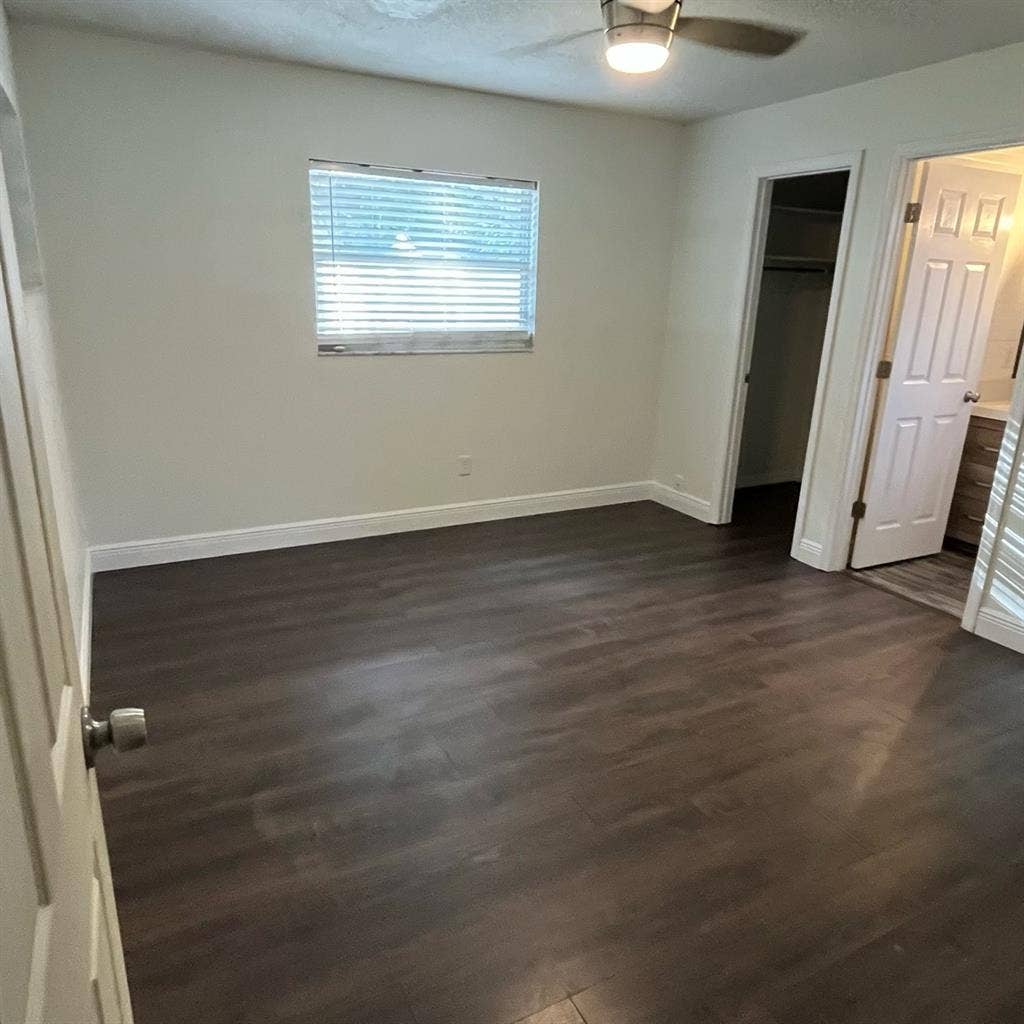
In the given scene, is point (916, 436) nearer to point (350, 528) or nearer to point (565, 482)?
point (565, 482)

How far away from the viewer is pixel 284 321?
383cm

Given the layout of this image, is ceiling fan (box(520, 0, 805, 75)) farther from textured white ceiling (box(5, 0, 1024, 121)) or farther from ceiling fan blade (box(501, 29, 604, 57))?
ceiling fan blade (box(501, 29, 604, 57))

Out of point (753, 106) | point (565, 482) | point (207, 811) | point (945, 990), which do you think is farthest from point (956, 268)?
point (207, 811)

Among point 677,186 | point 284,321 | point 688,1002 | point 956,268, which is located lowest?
point 688,1002

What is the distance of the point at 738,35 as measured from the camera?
2.82 m

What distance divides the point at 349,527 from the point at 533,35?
266 centimetres

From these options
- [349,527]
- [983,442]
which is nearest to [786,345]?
[983,442]

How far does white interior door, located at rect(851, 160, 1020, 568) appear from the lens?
360 cm

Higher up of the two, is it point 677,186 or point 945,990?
point 677,186

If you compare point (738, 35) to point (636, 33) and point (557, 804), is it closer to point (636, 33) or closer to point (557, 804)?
point (636, 33)

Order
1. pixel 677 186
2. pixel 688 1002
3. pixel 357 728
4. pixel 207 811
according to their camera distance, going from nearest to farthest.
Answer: pixel 688 1002 < pixel 207 811 < pixel 357 728 < pixel 677 186

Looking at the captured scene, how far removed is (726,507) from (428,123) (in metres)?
2.94

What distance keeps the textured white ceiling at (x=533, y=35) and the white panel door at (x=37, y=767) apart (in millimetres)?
2558

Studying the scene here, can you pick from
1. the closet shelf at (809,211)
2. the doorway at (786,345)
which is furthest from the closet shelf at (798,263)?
the closet shelf at (809,211)
